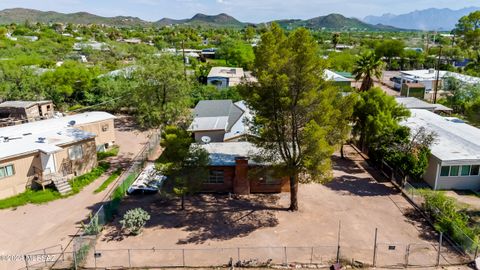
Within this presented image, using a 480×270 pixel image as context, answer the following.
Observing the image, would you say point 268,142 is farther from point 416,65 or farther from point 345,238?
point 416,65

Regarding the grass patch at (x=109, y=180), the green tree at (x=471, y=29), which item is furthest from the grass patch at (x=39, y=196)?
the green tree at (x=471, y=29)

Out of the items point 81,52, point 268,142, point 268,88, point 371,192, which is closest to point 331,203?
point 371,192

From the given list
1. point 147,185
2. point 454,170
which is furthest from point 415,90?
point 147,185

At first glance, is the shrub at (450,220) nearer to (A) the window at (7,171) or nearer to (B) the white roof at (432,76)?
(A) the window at (7,171)

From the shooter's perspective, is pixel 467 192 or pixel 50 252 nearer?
pixel 50 252

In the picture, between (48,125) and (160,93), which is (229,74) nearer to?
(160,93)

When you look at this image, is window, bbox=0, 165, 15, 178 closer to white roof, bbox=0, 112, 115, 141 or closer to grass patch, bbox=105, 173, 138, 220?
white roof, bbox=0, 112, 115, 141
